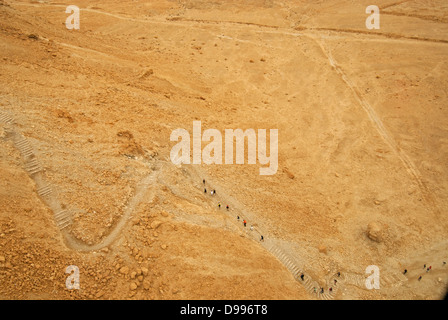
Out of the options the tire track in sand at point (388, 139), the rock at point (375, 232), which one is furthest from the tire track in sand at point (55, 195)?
the tire track in sand at point (388, 139)

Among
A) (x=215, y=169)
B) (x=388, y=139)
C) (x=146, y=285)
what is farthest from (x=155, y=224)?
(x=388, y=139)

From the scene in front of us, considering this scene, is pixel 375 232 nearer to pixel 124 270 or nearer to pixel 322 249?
pixel 322 249

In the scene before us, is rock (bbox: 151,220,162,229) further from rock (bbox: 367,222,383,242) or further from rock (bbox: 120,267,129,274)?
rock (bbox: 367,222,383,242)

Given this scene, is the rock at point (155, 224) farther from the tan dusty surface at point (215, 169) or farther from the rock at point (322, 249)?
the rock at point (322, 249)

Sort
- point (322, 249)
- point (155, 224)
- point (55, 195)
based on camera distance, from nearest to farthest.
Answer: point (55, 195) → point (155, 224) → point (322, 249)

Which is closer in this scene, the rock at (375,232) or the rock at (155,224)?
the rock at (155,224)

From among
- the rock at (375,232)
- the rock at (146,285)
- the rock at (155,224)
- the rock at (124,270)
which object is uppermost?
the rock at (155,224)
